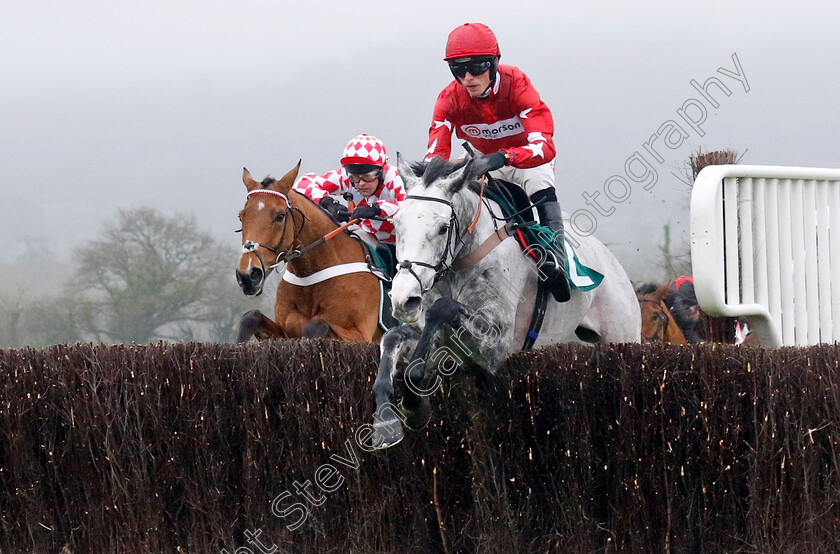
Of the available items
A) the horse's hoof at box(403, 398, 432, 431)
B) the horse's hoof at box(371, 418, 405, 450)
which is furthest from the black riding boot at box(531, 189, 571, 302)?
the horse's hoof at box(371, 418, 405, 450)

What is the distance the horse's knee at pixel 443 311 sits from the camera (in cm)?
431

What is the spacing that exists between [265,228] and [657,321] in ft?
16.1

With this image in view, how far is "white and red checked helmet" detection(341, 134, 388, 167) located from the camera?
24.0 feet

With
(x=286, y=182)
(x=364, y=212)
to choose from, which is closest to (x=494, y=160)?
(x=364, y=212)

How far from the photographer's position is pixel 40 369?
484 centimetres

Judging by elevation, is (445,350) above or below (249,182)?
below

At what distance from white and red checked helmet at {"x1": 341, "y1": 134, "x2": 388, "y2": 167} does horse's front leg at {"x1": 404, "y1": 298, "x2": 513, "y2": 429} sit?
3.13 meters

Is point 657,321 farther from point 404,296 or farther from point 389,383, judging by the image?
point 404,296

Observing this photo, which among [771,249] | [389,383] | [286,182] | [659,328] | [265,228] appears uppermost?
[286,182]

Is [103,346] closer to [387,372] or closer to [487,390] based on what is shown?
[387,372]

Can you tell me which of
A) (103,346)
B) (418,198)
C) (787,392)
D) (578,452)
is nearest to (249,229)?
(103,346)

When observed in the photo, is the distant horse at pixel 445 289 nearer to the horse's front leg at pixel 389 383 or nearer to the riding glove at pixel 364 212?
the horse's front leg at pixel 389 383

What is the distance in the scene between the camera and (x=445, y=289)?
4.73m

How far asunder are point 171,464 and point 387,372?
1.21m
